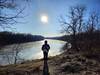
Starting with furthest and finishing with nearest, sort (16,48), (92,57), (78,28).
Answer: (16,48), (78,28), (92,57)

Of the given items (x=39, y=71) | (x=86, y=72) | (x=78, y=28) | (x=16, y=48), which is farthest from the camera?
(x=16, y=48)

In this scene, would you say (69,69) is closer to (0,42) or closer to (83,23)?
(0,42)

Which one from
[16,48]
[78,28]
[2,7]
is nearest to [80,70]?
[2,7]

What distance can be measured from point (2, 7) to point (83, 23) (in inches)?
1036

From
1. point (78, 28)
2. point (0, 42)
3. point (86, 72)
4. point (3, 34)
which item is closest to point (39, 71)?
point (86, 72)

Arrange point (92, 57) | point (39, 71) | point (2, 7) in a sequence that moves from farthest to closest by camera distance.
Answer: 1. point (92, 57)
2. point (39, 71)
3. point (2, 7)

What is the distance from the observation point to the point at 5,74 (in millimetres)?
10172

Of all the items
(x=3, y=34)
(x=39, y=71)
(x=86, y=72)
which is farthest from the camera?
(x=39, y=71)

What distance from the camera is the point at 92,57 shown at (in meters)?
14.2

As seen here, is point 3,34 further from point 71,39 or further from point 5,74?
point 71,39

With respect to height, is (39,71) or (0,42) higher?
(0,42)

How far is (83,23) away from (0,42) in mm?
24881

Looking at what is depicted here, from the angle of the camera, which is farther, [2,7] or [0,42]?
[0,42]

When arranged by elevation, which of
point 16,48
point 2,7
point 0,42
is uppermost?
point 2,7
